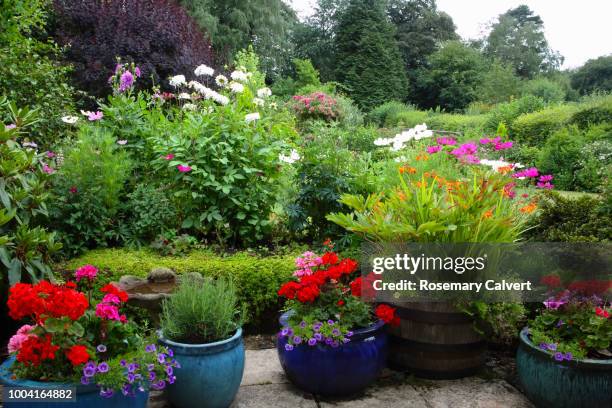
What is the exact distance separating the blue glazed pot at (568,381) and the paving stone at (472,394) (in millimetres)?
194

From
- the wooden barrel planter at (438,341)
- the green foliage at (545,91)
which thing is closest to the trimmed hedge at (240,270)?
the wooden barrel planter at (438,341)

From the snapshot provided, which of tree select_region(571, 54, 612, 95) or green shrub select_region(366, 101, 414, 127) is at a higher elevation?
tree select_region(571, 54, 612, 95)

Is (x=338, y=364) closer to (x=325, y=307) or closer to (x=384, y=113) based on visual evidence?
(x=325, y=307)

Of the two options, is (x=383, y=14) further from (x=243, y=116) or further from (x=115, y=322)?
(x=115, y=322)

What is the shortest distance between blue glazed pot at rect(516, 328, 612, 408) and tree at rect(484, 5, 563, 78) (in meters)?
34.1

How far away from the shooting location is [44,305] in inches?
82.0

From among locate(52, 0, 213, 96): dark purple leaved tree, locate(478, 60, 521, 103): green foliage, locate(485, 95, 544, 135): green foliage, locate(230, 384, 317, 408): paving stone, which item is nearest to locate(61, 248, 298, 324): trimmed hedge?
locate(230, 384, 317, 408): paving stone

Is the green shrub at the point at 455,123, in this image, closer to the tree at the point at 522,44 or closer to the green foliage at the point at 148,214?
the green foliage at the point at 148,214

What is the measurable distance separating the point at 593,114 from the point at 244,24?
44.1ft

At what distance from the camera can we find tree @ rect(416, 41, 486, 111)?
2444 cm

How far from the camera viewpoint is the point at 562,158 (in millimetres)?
8969

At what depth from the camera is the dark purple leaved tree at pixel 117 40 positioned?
7.09 m

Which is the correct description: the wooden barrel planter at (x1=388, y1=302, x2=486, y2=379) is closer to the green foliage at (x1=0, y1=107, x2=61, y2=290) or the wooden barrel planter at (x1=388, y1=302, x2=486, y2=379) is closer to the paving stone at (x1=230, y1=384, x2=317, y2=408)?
the paving stone at (x1=230, y1=384, x2=317, y2=408)

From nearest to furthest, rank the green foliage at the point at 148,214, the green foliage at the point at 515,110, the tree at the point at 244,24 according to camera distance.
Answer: the green foliage at the point at 148,214 → the green foliage at the point at 515,110 → the tree at the point at 244,24
